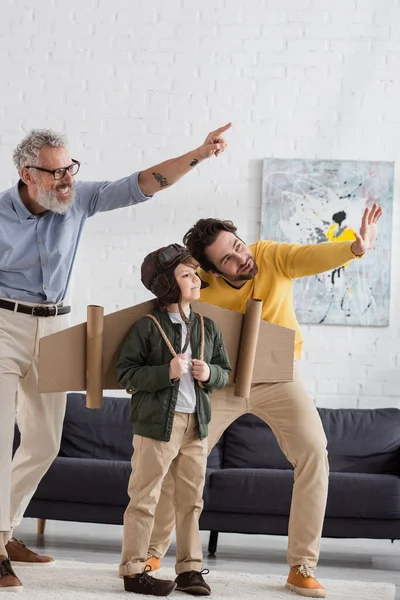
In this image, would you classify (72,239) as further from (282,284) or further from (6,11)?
(6,11)

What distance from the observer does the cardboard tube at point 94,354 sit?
288 cm

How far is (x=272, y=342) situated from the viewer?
3070 mm

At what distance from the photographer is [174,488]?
291cm

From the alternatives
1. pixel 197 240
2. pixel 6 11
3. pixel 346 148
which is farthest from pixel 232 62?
pixel 197 240

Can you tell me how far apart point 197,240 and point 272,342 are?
0.43 meters

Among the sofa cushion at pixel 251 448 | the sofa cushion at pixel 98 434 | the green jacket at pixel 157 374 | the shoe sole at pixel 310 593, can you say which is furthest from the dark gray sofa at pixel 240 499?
the green jacket at pixel 157 374

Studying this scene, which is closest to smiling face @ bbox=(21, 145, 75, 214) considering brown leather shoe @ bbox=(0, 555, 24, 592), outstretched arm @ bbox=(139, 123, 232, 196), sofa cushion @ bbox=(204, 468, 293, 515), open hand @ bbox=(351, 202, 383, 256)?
outstretched arm @ bbox=(139, 123, 232, 196)

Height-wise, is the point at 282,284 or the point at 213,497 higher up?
the point at 282,284

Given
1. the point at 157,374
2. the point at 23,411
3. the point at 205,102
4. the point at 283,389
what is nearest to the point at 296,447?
the point at 283,389

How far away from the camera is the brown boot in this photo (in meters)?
2.76

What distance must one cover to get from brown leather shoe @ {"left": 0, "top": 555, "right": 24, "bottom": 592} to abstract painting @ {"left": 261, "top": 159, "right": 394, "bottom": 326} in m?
2.63

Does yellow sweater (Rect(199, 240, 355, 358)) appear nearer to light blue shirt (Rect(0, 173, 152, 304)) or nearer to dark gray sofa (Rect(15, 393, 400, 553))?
light blue shirt (Rect(0, 173, 152, 304))

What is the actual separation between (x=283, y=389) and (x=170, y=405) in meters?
0.47

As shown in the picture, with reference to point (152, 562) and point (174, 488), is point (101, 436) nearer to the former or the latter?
point (152, 562)
